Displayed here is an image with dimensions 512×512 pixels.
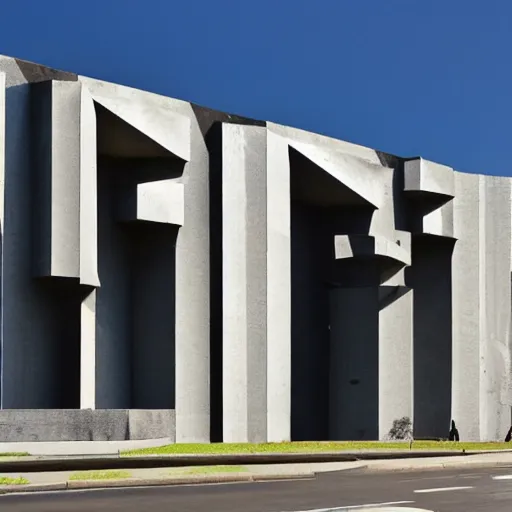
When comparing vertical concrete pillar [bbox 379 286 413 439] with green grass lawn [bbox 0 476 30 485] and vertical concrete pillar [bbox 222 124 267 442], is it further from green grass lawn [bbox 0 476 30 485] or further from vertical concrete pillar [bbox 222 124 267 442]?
green grass lawn [bbox 0 476 30 485]

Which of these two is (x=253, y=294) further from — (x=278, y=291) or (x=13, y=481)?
(x=13, y=481)

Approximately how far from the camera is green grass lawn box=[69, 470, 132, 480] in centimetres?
1616

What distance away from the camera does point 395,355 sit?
1513 inches

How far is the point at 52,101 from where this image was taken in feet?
89.2

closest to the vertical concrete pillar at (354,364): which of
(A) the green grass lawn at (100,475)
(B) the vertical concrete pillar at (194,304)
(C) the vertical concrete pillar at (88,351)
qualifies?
(B) the vertical concrete pillar at (194,304)

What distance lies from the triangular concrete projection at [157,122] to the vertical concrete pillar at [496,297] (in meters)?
16.2

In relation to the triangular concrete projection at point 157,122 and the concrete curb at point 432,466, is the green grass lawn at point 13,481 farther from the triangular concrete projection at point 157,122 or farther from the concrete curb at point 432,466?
the triangular concrete projection at point 157,122

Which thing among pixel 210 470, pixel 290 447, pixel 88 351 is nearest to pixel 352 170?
pixel 290 447

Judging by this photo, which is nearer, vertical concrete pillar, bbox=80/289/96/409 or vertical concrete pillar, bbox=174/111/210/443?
vertical concrete pillar, bbox=80/289/96/409

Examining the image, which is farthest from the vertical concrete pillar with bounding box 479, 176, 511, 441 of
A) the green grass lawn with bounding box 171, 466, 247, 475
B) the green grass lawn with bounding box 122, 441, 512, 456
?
the green grass lawn with bounding box 171, 466, 247, 475

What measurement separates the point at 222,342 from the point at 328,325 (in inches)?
320

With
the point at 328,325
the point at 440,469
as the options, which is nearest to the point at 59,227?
the point at 440,469

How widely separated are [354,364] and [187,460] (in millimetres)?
17484

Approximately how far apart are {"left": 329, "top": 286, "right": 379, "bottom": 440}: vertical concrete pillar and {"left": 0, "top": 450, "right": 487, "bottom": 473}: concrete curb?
10.5 metres
